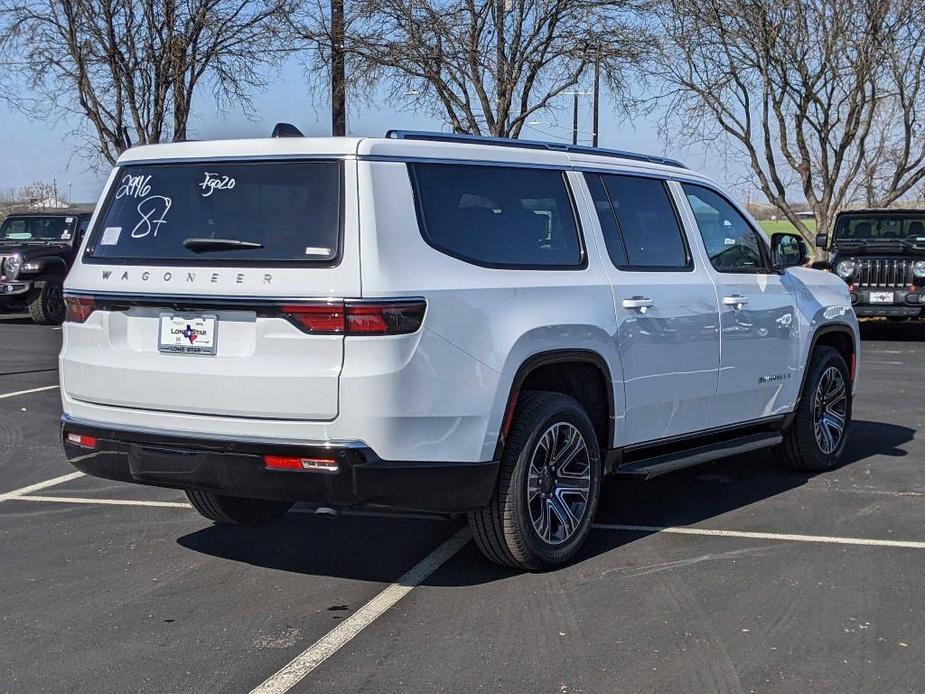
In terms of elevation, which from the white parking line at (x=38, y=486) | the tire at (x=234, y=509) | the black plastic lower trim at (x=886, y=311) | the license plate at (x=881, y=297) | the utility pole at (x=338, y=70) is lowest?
the white parking line at (x=38, y=486)

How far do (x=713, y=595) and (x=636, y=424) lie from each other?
116 cm

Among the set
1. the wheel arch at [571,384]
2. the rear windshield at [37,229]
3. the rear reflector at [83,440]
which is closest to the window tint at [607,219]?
the wheel arch at [571,384]

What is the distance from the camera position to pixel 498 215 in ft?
18.3

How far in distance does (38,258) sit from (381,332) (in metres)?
16.4

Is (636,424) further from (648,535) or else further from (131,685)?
(131,685)

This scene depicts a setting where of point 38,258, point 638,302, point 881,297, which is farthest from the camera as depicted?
point 38,258

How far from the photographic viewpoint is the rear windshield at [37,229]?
2102 centimetres

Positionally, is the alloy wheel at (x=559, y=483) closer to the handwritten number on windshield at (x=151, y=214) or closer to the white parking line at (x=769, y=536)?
the white parking line at (x=769, y=536)

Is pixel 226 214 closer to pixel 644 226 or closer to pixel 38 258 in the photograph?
pixel 644 226

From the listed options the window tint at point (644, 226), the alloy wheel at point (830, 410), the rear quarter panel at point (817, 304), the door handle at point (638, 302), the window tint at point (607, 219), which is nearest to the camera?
the door handle at point (638, 302)

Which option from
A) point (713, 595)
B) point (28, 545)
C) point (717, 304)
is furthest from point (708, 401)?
point (28, 545)

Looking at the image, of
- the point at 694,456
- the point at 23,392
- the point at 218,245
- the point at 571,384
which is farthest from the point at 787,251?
the point at 23,392

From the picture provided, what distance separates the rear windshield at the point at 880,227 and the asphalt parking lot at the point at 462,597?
39.8 ft

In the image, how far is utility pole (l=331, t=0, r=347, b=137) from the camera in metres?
18.3
